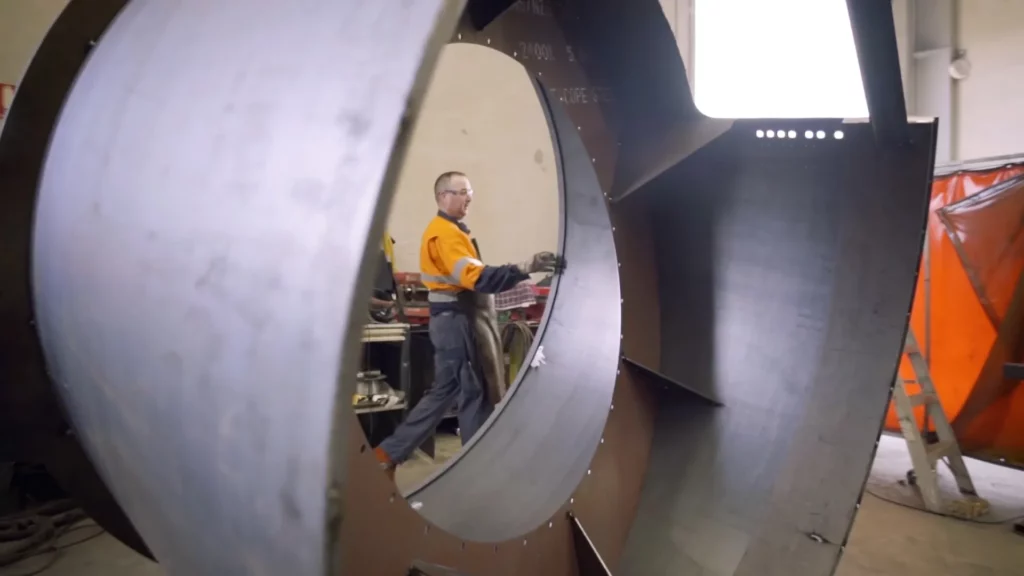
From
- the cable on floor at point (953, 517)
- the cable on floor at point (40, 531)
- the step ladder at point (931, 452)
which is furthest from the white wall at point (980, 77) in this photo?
the cable on floor at point (40, 531)

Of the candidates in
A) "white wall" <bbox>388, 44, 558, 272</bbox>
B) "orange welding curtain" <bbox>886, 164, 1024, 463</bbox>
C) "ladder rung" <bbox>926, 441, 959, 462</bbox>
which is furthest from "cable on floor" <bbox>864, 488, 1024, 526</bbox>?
"white wall" <bbox>388, 44, 558, 272</bbox>

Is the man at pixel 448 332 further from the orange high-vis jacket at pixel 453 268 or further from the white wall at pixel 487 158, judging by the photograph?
the white wall at pixel 487 158

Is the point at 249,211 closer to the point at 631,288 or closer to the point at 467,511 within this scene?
the point at 467,511

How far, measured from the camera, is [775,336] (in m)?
1.36

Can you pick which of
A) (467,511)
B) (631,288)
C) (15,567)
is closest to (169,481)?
(467,511)

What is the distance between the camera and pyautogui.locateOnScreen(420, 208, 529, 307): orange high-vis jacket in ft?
8.39

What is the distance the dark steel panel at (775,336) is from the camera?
1208mm

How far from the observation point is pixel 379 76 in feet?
1.59

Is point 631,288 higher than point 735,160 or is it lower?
lower

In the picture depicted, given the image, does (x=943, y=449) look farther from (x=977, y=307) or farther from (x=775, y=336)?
(x=775, y=336)

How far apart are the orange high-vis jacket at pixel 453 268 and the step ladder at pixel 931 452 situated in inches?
56.2

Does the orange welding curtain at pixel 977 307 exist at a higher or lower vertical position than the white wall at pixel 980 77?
lower

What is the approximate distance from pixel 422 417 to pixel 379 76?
244cm

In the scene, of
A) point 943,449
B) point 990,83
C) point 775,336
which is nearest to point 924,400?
point 943,449
